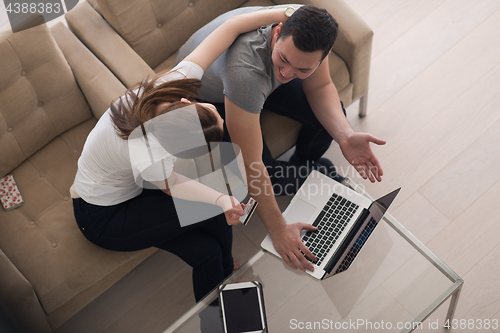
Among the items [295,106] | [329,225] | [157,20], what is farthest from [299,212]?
[157,20]

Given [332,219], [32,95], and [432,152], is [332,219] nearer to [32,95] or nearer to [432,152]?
[432,152]

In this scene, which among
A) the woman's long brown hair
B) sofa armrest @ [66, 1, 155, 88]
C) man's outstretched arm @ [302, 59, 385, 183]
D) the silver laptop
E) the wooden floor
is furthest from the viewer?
the wooden floor

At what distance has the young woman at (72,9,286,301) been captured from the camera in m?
1.19

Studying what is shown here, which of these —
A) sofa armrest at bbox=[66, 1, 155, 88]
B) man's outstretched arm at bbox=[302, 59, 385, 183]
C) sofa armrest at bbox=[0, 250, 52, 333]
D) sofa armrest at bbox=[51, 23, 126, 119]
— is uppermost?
man's outstretched arm at bbox=[302, 59, 385, 183]

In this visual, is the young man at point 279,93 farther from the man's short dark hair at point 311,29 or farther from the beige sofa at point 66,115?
the beige sofa at point 66,115

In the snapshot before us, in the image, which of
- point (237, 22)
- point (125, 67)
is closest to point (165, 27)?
point (125, 67)

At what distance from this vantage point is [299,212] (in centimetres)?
145

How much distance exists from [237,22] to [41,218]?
1021mm

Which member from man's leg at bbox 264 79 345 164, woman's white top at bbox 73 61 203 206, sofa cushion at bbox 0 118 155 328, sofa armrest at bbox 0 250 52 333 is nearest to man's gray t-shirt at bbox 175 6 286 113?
woman's white top at bbox 73 61 203 206

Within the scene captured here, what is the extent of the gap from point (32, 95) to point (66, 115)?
151 millimetres

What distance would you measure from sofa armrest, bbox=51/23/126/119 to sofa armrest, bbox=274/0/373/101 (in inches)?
34.5

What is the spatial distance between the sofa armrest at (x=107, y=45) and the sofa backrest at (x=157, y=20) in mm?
41

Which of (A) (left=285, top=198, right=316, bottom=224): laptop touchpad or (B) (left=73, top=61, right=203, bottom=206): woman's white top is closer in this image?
(B) (left=73, top=61, right=203, bottom=206): woman's white top

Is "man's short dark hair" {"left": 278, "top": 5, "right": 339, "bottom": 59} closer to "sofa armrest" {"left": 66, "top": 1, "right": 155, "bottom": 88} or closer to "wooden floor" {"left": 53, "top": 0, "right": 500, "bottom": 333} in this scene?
"sofa armrest" {"left": 66, "top": 1, "right": 155, "bottom": 88}
